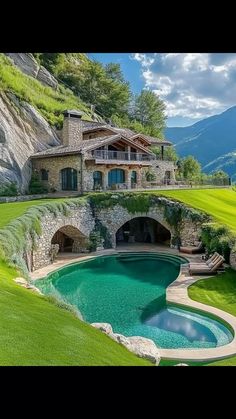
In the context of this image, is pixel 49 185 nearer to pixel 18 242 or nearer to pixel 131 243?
pixel 131 243

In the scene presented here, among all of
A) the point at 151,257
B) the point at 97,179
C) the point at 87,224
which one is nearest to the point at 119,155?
the point at 97,179

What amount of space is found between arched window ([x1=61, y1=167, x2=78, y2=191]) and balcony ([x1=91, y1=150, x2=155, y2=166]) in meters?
1.95

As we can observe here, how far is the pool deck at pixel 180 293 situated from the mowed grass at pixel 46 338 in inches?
84.6

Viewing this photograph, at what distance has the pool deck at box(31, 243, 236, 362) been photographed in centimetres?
1066

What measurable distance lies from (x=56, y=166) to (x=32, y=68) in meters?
22.5

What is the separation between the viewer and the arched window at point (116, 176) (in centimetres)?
3278

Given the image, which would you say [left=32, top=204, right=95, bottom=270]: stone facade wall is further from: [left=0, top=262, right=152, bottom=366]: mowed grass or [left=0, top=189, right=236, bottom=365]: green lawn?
[left=0, top=262, right=152, bottom=366]: mowed grass

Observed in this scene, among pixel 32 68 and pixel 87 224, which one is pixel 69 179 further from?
pixel 32 68

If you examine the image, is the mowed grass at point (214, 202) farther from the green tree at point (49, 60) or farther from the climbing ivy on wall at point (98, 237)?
the green tree at point (49, 60)

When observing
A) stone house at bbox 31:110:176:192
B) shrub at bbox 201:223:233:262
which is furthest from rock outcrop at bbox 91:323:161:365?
stone house at bbox 31:110:176:192

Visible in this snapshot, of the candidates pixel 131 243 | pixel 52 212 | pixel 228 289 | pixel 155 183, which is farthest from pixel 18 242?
pixel 155 183

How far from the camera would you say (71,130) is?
3469 centimetres
